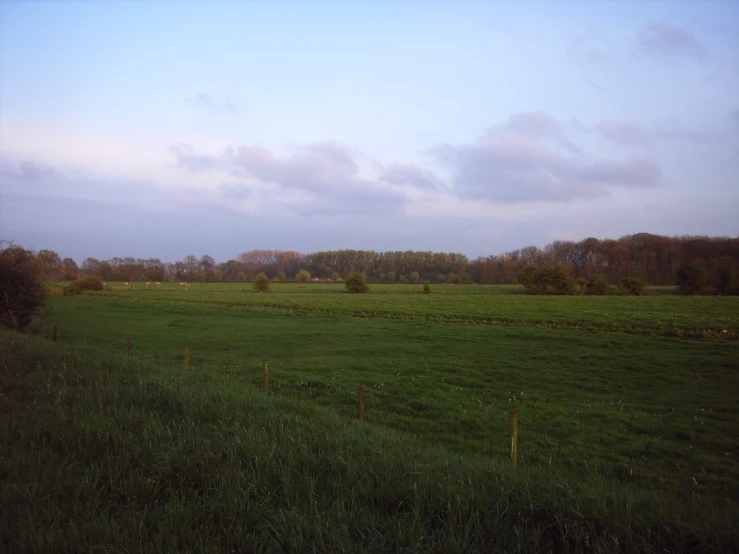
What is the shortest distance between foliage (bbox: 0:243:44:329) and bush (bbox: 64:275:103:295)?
57117 millimetres

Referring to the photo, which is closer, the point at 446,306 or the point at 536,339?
the point at 536,339

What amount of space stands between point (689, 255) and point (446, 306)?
239ft

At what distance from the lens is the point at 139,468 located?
4.68 meters

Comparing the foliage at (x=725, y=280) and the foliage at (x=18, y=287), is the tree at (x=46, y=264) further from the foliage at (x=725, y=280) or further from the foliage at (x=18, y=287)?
the foliage at (x=725, y=280)

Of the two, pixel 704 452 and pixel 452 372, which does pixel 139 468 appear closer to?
pixel 704 452

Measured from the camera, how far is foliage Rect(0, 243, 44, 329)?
23.0 m

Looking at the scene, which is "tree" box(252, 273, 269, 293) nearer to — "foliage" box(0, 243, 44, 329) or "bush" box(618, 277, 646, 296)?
"foliage" box(0, 243, 44, 329)

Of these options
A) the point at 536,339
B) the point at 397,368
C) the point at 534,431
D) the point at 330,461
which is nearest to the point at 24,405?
the point at 330,461

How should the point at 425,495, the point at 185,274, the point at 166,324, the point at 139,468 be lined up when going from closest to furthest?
the point at 425,495 → the point at 139,468 → the point at 166,324 → the point at 185,274

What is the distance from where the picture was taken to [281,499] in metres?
4.09

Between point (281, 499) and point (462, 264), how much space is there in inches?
5781

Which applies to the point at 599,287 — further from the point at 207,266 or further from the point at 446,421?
the point at 207,266

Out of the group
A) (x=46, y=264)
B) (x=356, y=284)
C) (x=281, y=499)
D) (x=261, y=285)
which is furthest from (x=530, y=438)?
(x=261, y=285)

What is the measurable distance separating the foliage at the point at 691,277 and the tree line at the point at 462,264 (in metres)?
0.49
